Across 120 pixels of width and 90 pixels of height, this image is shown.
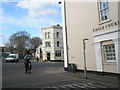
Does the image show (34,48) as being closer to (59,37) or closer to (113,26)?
(59,37)

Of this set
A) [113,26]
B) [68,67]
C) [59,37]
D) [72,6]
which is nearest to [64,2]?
[72,6]

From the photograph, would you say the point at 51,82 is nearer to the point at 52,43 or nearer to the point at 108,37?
the point at 108,37

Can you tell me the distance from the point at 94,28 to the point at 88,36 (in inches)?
40.7

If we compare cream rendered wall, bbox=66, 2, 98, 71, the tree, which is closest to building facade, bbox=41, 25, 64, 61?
the tree

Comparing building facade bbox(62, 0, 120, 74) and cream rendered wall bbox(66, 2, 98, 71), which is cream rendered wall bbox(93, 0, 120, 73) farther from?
cream rendered wall bbox(66, 2, 98, 71)

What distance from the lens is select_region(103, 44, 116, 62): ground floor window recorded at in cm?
1400

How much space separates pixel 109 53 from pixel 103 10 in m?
3.25

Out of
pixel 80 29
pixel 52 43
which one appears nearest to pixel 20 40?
pixel 52 43

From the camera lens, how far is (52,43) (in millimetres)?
57688

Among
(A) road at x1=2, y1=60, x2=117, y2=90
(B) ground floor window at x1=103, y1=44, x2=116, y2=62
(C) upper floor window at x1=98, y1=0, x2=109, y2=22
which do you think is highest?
(C) upper floor window at x1=98, y1=0, x2=109, y2=22

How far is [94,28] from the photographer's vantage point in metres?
15.7

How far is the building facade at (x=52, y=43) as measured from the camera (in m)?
57.6

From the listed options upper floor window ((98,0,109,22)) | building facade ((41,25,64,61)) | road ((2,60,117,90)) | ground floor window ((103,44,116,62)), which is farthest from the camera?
building facade ((41,25,64,61))

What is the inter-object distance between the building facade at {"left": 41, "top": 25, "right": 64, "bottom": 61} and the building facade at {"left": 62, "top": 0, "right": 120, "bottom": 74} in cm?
3727
